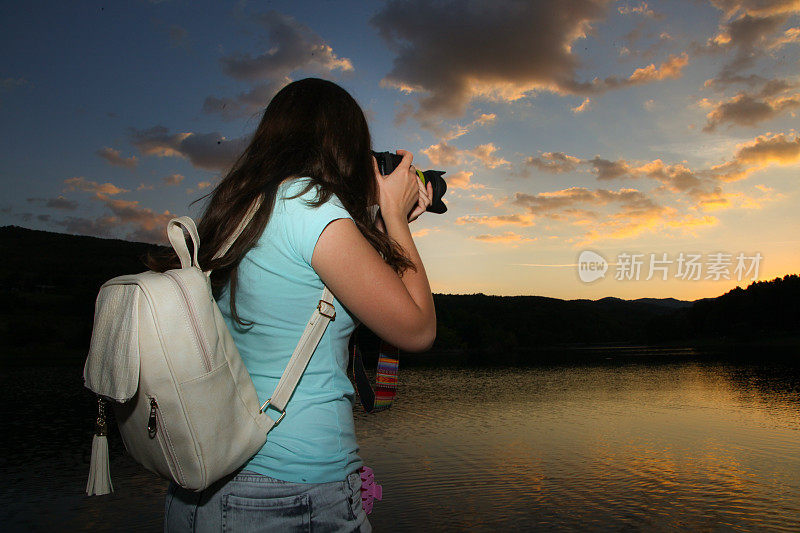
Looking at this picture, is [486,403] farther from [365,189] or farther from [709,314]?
[709,314]

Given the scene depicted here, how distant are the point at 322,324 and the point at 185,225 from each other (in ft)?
1.21

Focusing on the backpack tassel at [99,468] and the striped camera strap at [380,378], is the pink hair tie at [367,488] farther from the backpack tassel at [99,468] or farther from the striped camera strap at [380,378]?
the backpack tassel at [99,468]

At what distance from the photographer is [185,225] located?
1203mm

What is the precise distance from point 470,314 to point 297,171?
10379cm

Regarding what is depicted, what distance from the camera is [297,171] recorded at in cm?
131

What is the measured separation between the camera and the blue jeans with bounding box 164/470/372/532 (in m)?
1.21

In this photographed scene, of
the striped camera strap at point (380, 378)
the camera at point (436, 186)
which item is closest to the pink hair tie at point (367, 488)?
the striped camera strap at point (380, 378)

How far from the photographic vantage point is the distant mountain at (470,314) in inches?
2697

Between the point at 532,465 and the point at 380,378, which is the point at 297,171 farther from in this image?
the point at 532,465

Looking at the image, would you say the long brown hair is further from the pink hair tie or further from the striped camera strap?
the pink hair tie

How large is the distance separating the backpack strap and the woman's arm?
2.0 inches

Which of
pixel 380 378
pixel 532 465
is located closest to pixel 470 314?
pixel 532 465

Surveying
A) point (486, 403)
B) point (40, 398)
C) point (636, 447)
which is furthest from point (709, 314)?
point (40, 398)

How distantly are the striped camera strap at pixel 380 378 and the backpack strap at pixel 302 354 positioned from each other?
1.07 ft
